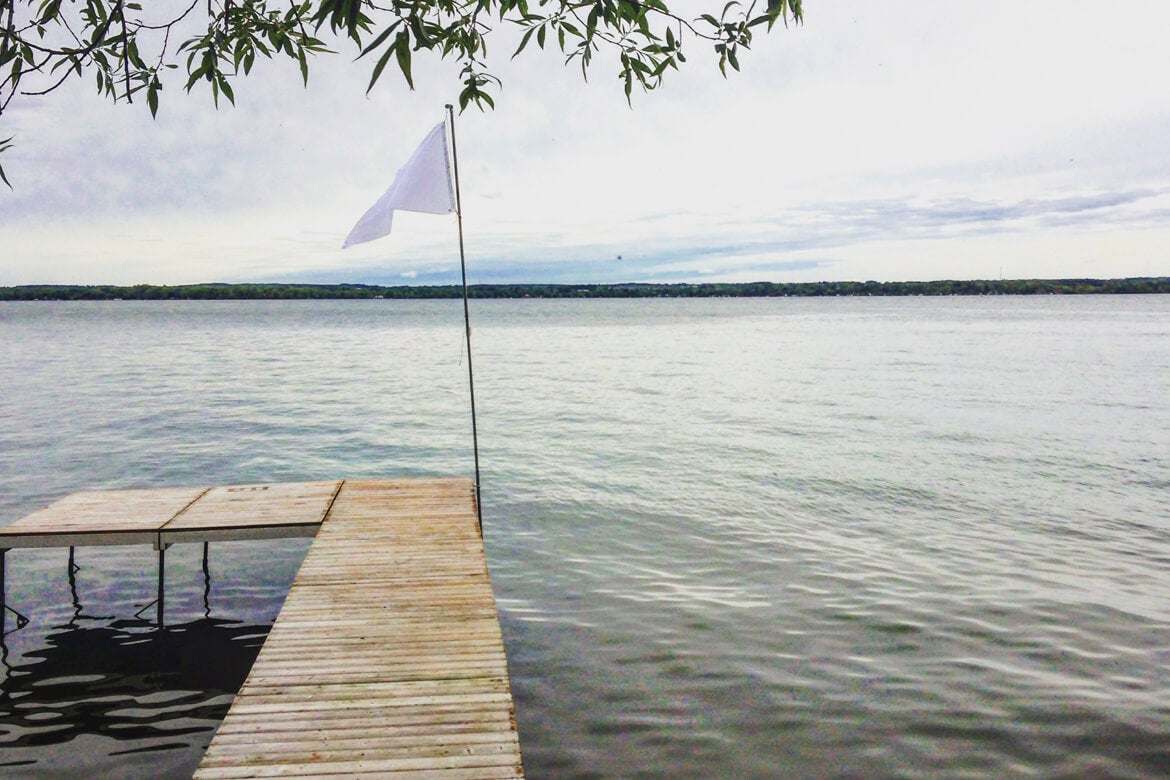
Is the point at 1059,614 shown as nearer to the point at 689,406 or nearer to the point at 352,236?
the point at 352,236

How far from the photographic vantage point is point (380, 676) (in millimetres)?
5152

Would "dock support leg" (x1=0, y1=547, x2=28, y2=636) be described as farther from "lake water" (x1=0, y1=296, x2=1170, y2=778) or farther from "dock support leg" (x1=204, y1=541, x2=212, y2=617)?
"dock support leg" (x1=204, y1=541, x2=212, y2=617)

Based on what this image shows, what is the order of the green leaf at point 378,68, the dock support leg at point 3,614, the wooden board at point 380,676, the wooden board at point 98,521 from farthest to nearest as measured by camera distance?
1. the dock support leg at point 3,614
2. the wooden board at point 98,521
3. the wooden board at point 380,676
4. the green leaf at point 378,68

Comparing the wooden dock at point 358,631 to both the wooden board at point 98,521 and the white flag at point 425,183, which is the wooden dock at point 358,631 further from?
the white flag at point 425,183

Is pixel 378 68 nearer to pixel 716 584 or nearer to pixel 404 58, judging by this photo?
pixel 404 58

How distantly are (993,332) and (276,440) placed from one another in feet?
225

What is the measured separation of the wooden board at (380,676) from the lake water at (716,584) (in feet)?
4.34

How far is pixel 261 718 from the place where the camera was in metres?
4.59

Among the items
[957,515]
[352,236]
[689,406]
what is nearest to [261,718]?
[352,236]

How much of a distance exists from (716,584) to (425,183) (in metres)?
6.17

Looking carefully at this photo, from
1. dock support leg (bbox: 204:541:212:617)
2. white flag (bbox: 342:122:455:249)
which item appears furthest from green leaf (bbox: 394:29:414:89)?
dock support leg (bbox: 204:541:212:617)

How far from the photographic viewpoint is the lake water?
6.48 meters

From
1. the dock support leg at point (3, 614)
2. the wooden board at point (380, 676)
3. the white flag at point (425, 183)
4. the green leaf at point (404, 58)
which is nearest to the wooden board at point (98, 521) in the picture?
the dock support leg at point (3, 614)

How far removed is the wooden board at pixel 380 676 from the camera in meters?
4.15
